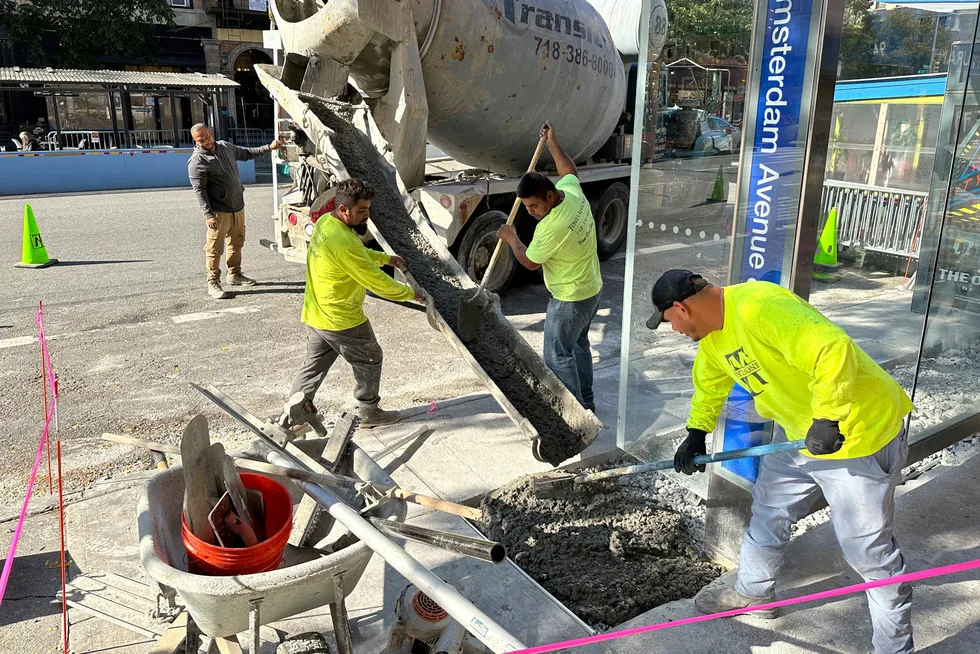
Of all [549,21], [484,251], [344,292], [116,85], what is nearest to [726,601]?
[344,292]

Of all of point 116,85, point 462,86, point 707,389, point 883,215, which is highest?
point 116,85

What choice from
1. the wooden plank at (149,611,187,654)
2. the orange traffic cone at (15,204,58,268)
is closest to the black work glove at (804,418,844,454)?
the wooden plank at (149,611,187,654)

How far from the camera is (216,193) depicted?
856 centimetres

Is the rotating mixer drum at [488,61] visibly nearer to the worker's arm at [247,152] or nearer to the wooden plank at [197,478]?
the worker's arm at [247,152]

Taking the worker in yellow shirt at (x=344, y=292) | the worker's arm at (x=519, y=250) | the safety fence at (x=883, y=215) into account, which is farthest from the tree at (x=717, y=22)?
the safety fence at (x=883, y=215)

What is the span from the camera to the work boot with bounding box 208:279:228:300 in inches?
339

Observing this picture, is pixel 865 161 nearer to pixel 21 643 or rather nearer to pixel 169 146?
pixel 21 643

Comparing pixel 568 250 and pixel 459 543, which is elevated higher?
pixel 568 250

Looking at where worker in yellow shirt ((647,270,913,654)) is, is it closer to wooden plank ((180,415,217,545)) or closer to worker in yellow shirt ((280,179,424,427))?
wooden plank ((180,415,217,545))

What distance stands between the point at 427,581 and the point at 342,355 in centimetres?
308

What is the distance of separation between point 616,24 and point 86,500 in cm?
864

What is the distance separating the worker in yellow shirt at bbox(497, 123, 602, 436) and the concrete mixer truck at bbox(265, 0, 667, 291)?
2.48 meters

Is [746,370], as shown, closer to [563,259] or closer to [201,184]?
[563,259]

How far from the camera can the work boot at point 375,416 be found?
537 cm
